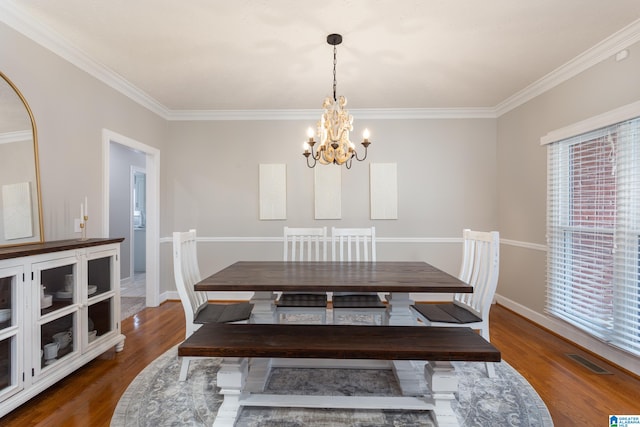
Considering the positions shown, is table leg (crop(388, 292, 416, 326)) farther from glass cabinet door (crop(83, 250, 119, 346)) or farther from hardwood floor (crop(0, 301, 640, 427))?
glass cabinet door (crop(83, 250, 119, 346))

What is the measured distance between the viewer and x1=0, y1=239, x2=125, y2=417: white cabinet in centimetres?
178

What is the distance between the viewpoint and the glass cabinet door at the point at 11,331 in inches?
68.5

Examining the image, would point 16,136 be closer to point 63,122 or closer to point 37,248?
point 63,122

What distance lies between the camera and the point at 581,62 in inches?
108

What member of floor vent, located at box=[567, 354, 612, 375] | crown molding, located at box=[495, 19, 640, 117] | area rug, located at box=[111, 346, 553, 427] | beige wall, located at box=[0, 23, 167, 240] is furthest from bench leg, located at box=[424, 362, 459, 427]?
beige wall, located at box=[0, 23, 167, 240]

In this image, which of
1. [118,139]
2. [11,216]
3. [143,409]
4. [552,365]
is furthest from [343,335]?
[118,139]

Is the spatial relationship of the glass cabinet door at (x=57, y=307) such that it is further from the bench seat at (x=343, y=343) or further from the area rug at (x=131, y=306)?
the area rug at (x=131, y=306)

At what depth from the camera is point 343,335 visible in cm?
184

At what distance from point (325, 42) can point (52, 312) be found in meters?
2.69

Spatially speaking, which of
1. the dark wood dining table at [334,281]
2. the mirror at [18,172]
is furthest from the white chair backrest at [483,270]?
the mirror at [18,172]

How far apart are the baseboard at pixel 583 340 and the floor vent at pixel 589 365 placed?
14cm

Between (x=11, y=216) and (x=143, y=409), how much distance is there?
59.7 inches

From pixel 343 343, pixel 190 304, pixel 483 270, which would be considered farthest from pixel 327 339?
pixel 483 270

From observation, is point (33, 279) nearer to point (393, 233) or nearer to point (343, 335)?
point (343, 335)
